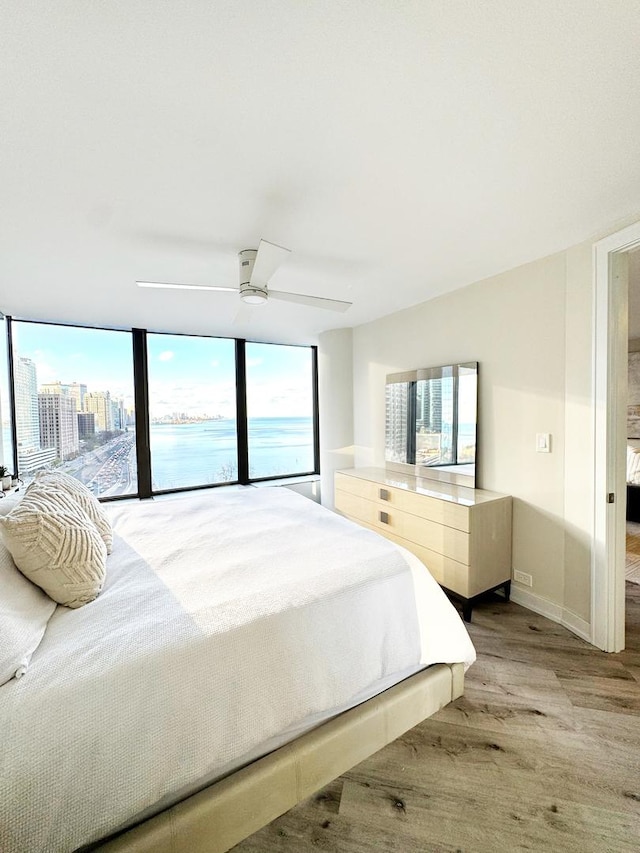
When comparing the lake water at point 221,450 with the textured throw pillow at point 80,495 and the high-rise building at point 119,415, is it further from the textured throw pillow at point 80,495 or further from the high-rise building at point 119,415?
the textured throw pillow at point 80,495

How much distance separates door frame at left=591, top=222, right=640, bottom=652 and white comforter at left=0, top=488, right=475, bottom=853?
1012 millimetres

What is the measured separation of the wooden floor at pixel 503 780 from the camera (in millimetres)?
1175

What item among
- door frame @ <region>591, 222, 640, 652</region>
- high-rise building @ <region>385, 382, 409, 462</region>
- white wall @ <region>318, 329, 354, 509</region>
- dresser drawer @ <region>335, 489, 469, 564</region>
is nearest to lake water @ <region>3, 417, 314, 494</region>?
white wall @ <region>318, 329, 354, 509</region>

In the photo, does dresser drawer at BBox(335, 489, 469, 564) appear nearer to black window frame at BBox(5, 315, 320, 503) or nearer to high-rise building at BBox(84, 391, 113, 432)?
black window frame at BBox(5, 315, 320, 503)

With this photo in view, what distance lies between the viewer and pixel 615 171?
1.49m

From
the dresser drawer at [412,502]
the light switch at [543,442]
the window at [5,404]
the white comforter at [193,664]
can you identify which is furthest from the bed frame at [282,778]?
the window at [5,404]

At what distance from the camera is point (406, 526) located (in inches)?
113

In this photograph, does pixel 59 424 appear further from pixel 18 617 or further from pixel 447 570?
pixel 447 570

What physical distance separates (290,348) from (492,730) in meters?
4.19

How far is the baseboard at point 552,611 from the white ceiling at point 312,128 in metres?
2.30

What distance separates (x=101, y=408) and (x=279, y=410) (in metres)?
2.02

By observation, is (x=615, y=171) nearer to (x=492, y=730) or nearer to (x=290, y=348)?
(x=492, y=730)

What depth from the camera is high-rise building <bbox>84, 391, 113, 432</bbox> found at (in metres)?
3.66

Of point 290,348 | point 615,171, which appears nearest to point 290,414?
point 290,348
